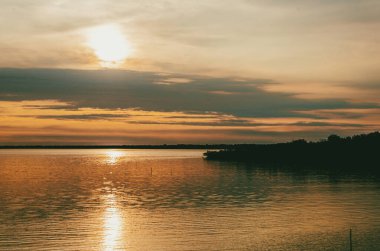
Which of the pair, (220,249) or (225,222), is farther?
(225,222)

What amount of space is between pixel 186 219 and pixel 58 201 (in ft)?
85.6

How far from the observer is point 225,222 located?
54.5 metres

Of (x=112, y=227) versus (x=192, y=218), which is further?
(x=192, y=218)

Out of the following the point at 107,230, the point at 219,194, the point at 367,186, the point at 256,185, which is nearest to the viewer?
the point at 107,230

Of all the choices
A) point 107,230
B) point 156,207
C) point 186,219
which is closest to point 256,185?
point 156,207

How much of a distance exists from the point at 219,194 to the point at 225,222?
30787 millimetres

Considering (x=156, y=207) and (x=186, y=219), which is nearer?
(x=186, y=219)

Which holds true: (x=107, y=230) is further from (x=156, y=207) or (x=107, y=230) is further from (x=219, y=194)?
(x=219, y=194)

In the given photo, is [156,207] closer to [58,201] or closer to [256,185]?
[58,201]

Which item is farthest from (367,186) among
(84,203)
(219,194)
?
(84,203)

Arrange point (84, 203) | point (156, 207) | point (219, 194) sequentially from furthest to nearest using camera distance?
point (219, 194), point (84, 203), point (156, 207)

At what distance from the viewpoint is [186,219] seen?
5725cm

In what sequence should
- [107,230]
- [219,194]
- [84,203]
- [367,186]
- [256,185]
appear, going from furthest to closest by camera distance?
1. [256,185]
2. [367,186]
3. [219,194]
4. [84,203]
5. [107,230]

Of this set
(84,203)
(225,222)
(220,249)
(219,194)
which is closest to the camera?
(220,249)
